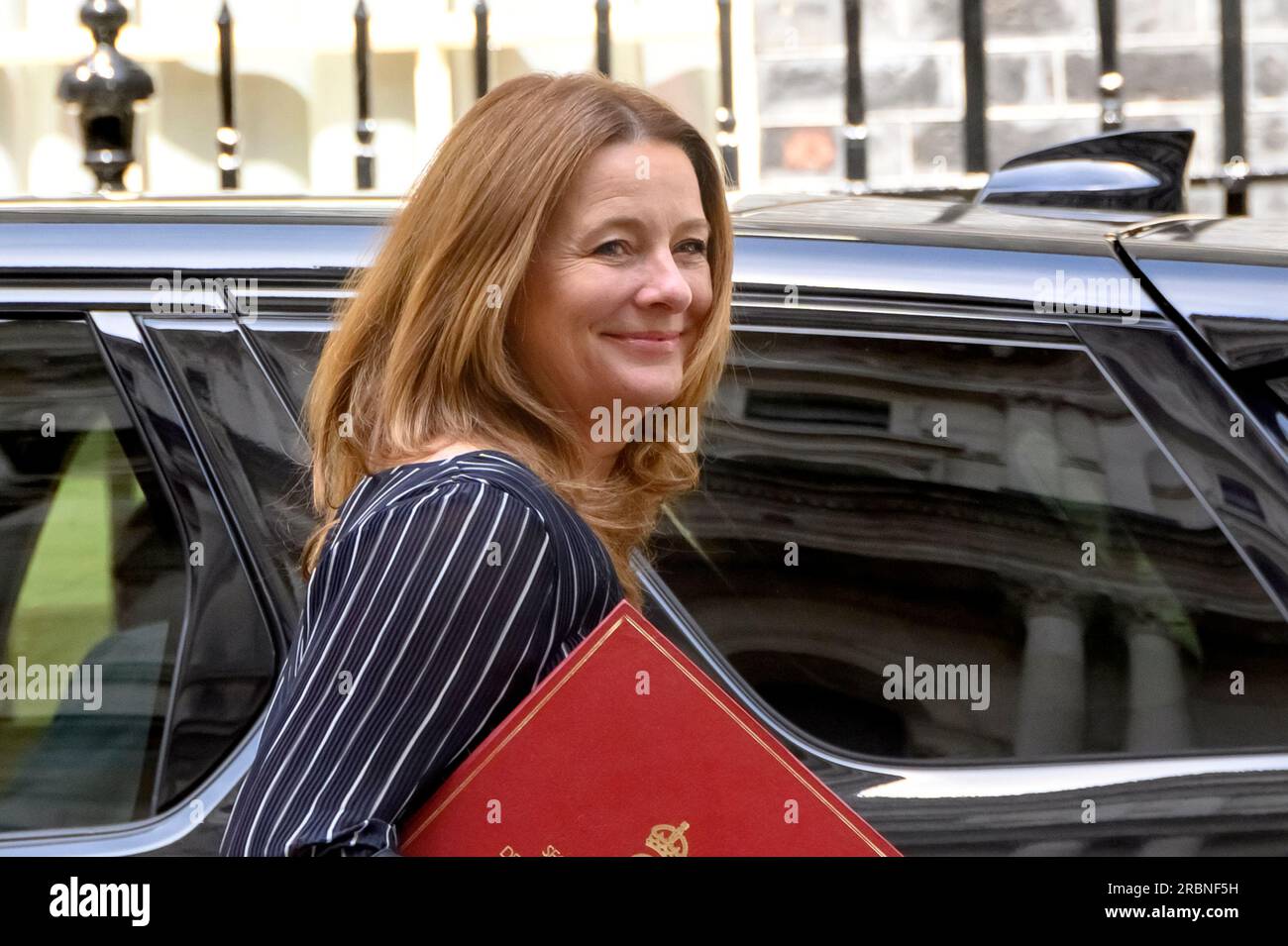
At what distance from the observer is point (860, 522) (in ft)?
5.54

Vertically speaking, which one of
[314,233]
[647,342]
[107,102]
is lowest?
[647,342]

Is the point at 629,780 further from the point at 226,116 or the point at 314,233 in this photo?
the point at 226,116

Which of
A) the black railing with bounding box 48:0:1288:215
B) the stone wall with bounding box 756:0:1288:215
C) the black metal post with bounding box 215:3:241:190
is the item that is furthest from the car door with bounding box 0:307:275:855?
the stone wall with bounding box 756:0:1288:215

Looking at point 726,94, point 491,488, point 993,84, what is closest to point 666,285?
point 491,488

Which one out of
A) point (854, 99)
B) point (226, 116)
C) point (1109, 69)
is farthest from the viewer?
point (226, 116)

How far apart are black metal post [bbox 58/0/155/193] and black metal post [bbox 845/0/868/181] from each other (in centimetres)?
221

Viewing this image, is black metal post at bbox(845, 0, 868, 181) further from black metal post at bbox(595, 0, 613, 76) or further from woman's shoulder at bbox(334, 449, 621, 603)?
woman's shoulder at bbox(334, 449, 621, 603)

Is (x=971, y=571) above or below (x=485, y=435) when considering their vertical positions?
below

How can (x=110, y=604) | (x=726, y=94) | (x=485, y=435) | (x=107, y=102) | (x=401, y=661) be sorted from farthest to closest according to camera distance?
(x=726, y=94) < (x=107, y=102) < (x=110, y=604) < (x=485, y=435) < (x=401, y=661)

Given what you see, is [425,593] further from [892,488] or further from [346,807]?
[892,488]

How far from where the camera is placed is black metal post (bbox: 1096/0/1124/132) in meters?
4.67

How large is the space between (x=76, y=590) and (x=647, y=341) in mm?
766

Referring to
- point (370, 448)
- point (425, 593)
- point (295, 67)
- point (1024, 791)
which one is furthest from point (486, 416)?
point (295, 67)

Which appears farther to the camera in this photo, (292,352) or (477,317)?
(292,352)
